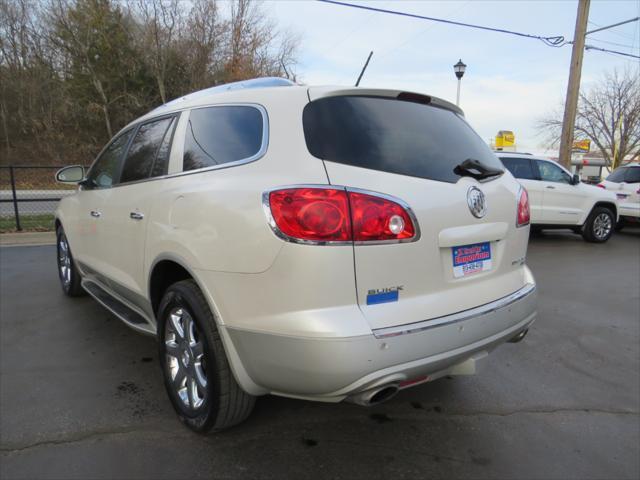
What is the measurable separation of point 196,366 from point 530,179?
349 inches

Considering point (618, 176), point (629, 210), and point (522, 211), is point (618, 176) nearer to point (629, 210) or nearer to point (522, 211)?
point (629, 210)

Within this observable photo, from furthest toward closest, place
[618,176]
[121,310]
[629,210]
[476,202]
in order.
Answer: [618,176] → [629,210] → [121,310] → [476,202]

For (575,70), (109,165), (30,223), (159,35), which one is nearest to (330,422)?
(109,165)

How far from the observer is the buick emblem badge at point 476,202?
90.7 inches

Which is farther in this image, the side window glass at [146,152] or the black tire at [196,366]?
the side window glass at [146,152]

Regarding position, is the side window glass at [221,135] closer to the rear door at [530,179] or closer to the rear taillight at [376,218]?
the rear taillight at [376,218]

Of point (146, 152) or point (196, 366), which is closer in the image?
point (196, 366)

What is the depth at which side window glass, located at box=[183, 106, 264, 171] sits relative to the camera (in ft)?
7.61

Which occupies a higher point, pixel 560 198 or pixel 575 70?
pixel 575 70

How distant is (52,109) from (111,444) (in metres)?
30.7

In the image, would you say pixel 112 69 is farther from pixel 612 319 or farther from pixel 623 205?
pixel 612 319

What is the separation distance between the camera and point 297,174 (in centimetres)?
200

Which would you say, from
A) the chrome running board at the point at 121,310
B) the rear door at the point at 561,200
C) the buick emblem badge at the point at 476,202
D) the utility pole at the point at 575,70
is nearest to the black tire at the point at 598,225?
the rear door at the point at 561,200

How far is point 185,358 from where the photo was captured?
2574mm
